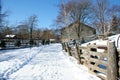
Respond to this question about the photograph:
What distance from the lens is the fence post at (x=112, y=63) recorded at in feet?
22.5

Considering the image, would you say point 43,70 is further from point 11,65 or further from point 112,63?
point 112,63

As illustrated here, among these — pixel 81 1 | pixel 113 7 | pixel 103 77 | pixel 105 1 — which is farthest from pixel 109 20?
pixel 103 77

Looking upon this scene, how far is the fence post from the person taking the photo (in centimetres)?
686

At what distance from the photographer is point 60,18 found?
48875 millimetres

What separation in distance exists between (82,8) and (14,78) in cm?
4664

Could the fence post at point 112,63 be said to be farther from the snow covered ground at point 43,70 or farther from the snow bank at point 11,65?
the snow bank at point 11,65

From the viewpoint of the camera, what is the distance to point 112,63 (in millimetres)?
6957

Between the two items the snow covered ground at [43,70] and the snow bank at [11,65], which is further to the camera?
the snow bank at [11,65]

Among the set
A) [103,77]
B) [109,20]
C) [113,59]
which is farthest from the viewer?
[109,20]

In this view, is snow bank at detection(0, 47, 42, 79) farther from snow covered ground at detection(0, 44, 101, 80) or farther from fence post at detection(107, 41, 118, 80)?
fence post at detection(107, 41, 118, 80)

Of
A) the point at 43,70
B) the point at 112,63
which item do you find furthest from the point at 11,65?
the point at 112,63

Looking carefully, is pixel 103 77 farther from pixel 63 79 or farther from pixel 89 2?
pixel 89 2

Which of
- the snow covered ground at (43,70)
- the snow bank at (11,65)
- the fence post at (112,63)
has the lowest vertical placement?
the snow covered ground at (43,70)

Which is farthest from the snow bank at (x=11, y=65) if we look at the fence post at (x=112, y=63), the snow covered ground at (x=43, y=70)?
the fence post at (x=112, y=63)
